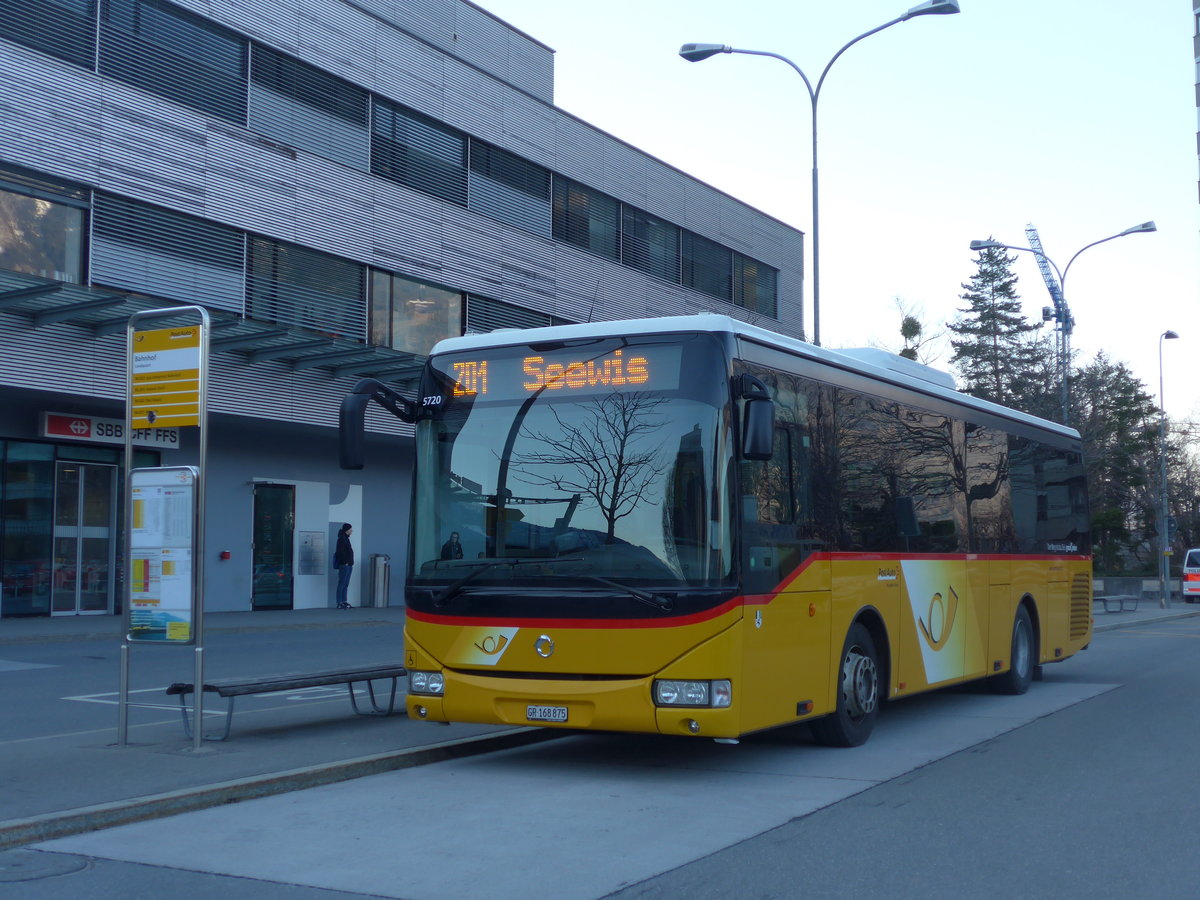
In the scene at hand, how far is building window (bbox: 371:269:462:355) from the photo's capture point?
31078 millimetres

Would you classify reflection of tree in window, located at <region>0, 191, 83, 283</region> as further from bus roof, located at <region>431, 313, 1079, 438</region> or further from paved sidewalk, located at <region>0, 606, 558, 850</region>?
bus roof, located at <region>431, 313, 1079, 438</region>

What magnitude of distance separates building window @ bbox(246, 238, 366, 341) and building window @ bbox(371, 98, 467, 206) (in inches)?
116

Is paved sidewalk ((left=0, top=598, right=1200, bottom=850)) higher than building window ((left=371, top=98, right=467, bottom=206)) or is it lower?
lower

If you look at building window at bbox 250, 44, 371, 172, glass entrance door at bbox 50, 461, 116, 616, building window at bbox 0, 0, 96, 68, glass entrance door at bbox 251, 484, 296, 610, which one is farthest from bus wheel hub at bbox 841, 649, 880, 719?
building window at bbox 250, 44, 371, 172

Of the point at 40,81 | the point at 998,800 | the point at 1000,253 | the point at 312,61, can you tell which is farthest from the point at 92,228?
the point at 1000,253

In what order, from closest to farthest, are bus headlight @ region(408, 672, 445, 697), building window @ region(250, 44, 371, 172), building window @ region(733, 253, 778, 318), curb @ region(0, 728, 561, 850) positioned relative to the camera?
1. curb @ region(0, 728, 561, 850)
2. bus headlight @ region(408, 672, 445, 697)
3. building window @ region(250, 44, 371, 172)
4. building window @ region(733, 253, 778, 318)

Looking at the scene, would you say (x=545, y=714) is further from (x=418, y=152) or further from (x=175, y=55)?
(x=418, y=152)

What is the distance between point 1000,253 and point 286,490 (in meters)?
75.0

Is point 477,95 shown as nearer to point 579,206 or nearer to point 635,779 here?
point 579,206

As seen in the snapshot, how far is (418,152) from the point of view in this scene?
3244 centimetres

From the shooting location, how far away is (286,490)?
3031 cm

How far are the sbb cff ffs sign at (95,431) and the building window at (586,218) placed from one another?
1420 centimetres

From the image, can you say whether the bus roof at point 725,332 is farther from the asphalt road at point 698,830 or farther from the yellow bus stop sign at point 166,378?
the asphalt road at point 698,830

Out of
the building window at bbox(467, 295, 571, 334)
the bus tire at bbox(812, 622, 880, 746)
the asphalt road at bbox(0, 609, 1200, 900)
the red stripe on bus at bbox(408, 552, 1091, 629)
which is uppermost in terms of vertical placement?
the building window at bbox(467, 295, 571, 334)
